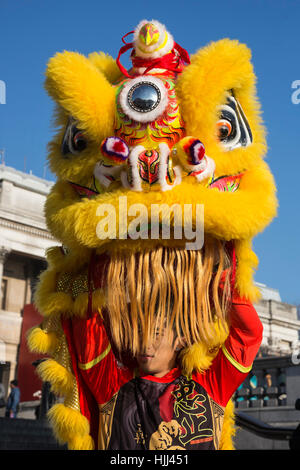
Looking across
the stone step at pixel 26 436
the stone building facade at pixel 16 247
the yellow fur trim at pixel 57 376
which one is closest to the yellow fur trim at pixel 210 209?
the yellow fur trim at pixel 57 376

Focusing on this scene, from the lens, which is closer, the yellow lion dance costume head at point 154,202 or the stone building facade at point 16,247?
the yellow lion dance costume head at point 154,202

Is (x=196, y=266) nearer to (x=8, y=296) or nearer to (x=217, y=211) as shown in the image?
(x=217, y=211)

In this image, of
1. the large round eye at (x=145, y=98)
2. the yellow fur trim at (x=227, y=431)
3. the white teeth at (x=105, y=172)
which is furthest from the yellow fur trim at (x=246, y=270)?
the large round eye at (x=145, y=98)

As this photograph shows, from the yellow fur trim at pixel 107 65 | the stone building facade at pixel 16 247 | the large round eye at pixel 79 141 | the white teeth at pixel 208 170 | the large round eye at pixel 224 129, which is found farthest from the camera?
the stone building facade at pixel 16 247

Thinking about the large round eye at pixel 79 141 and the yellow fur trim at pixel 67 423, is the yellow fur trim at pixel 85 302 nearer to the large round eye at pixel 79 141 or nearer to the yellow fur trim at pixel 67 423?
the yellow fur trim at pixel 67 423

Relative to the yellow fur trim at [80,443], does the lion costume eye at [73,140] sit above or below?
above

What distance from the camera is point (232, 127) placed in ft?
12.4

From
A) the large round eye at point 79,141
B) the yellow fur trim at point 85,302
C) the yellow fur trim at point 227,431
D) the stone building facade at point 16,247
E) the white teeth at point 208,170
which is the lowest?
the yellow fur trim at point 227,431

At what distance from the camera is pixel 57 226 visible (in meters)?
3.76

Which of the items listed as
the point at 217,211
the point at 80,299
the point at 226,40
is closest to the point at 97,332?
the point at 80,299

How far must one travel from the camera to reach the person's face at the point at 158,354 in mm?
3646

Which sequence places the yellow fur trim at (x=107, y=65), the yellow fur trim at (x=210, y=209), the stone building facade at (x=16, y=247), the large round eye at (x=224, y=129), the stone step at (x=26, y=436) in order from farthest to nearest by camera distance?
the stone building facade at (x=16, y=247), the stone step at (x=26, y=436), the yellow fur trim at (x=107, y=65), the large round eye at (x=224, y=129), the yellow fur trim at (x=210, y=209)
